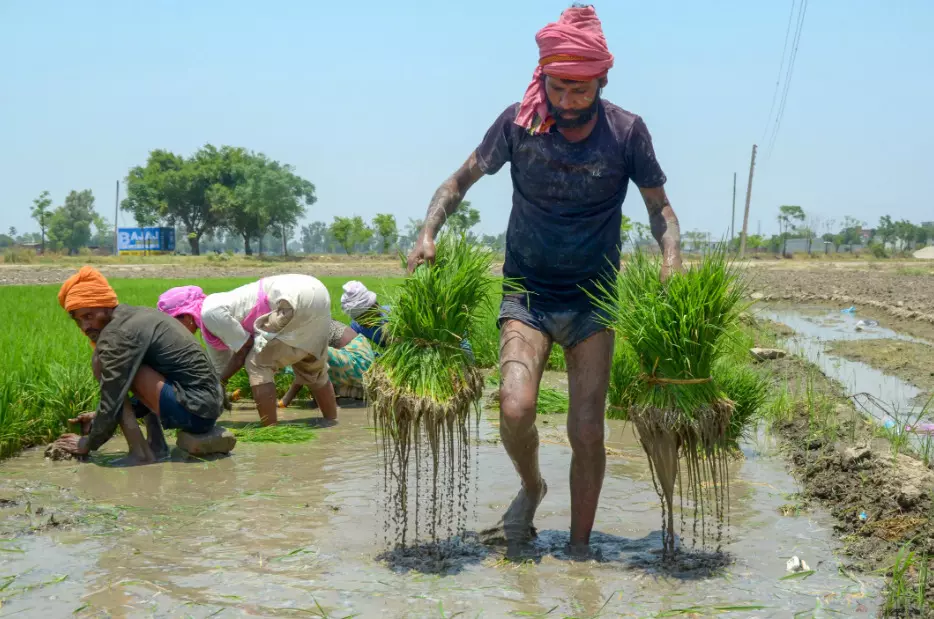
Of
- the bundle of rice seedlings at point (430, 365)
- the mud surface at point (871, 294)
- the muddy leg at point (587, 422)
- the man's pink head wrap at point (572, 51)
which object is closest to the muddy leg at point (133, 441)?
the bundle of rice seedlings at point (430, 365)

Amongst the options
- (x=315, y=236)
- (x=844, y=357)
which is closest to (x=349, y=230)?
(x=844, y=357)

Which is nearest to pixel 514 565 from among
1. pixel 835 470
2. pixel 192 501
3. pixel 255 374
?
pixel 192 501

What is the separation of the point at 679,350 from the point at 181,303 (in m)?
3.98

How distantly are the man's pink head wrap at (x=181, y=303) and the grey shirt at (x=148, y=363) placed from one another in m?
0.75

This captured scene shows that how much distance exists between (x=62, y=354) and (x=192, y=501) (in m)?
2.92

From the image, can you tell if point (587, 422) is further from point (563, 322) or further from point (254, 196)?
point (254, 196)

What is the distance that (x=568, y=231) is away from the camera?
387 centimetres

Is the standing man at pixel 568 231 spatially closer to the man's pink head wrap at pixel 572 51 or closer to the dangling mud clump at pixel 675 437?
the man's pink head wrap at pixel 572 51

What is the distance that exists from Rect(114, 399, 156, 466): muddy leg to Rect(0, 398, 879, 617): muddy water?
152mm

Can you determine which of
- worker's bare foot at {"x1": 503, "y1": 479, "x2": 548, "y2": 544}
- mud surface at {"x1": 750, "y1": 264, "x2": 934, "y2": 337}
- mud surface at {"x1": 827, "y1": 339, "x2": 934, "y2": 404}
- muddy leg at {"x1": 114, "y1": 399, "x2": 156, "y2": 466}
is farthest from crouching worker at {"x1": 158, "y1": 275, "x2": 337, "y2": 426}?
mud surface at {"x1": 750, "y1": 264, "x2": 934, "y2": 337}

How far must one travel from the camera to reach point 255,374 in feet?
21.8

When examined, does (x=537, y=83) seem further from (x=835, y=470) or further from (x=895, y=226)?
(x=895, y=226)

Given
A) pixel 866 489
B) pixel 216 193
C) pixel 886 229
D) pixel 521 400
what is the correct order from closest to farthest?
pixel 521 400
pixel 866 489
pixel 216 193
pixel 886 229

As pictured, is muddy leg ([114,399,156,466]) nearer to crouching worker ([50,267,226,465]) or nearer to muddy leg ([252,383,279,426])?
crouching worker ([50,267,226,465])
